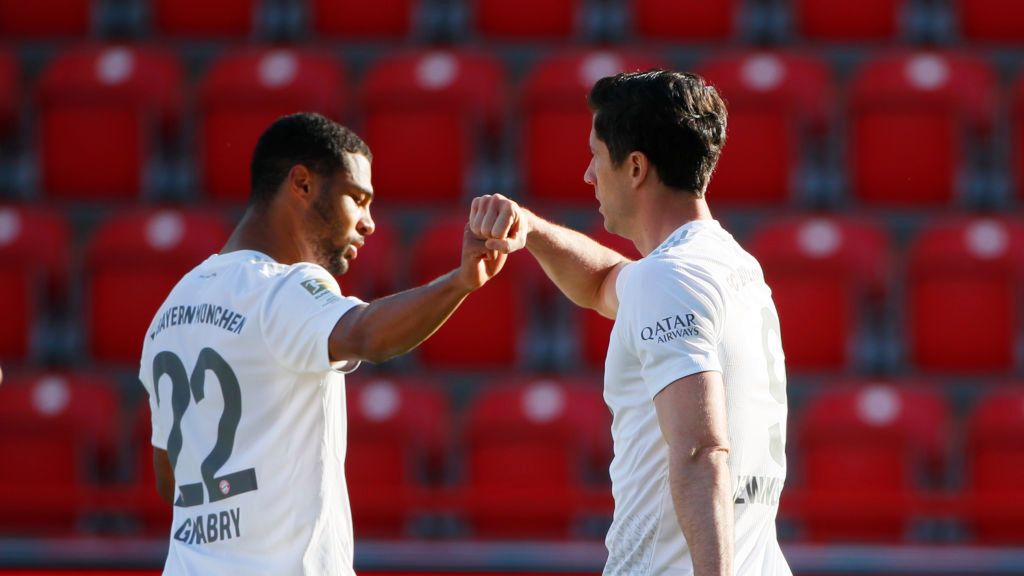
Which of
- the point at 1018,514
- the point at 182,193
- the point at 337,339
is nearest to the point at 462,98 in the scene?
the point at 182,193

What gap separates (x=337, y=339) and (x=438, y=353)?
4.26 metres

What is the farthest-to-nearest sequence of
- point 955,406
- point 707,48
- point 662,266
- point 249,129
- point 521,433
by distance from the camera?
point 707,48 → point 249,129 → point 955,406 → point 521,433 → point 662,266

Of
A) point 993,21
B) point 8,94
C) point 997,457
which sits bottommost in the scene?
point 997,457

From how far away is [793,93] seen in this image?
297 inches

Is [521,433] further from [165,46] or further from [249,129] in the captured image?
[165,46]

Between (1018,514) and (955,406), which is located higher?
(955,406)

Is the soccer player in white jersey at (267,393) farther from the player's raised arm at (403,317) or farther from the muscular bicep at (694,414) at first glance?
the muscular bicep at (694,414)

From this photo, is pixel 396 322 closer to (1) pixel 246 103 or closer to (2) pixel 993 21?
(1) pixel 246 103

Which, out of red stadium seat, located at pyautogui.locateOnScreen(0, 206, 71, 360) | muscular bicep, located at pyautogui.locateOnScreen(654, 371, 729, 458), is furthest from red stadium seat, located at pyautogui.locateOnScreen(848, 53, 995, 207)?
muscular bicep, located at pyautogui.locateOnScreen(654, 371, 729, 458)

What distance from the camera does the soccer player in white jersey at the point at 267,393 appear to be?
2.98 meters

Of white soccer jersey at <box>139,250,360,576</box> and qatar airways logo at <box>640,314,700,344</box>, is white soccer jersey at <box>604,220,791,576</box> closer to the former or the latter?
qatar airways logo at <box>640,314,700,344</box>

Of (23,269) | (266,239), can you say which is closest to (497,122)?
(23,269)

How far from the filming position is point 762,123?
7.53 metres

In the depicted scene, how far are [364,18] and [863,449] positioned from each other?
3.79 metres
